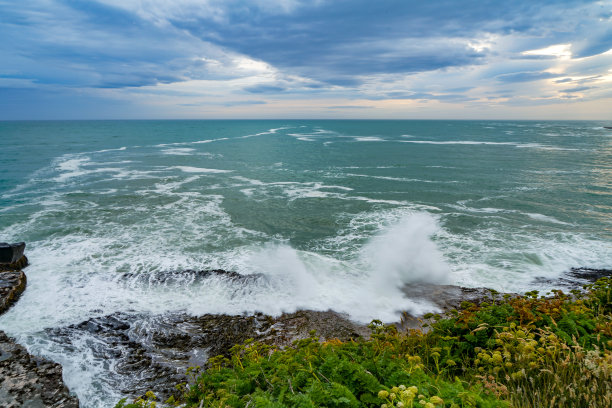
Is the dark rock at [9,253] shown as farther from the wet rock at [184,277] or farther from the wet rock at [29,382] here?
the wet rock at [29,382]

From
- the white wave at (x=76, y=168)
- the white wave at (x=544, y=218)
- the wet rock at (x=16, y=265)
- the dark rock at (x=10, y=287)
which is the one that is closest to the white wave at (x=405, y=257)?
the white wave at (x=544, y=218)

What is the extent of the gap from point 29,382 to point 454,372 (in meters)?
9.66

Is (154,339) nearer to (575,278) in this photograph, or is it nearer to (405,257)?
(405,257)

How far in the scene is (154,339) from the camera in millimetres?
9953

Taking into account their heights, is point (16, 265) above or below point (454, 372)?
below

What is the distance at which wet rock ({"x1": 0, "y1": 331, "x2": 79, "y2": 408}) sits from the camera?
7.31 metres

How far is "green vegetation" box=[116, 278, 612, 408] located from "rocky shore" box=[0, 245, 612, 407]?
3.25 meters

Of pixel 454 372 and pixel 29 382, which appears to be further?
pixel 29 382

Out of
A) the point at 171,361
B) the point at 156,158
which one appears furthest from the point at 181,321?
the point at 156,158

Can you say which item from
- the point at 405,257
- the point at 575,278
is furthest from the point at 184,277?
the point at 575,278

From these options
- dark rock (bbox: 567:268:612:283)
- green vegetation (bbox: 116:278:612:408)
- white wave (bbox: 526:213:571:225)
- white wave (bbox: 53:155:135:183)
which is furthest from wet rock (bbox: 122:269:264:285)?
white wave (bbox: 53:155:135:183)

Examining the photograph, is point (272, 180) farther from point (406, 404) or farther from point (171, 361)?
point (406, 404)

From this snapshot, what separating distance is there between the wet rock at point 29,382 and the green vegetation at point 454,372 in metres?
4.35

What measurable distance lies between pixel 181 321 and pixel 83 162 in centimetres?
4757
